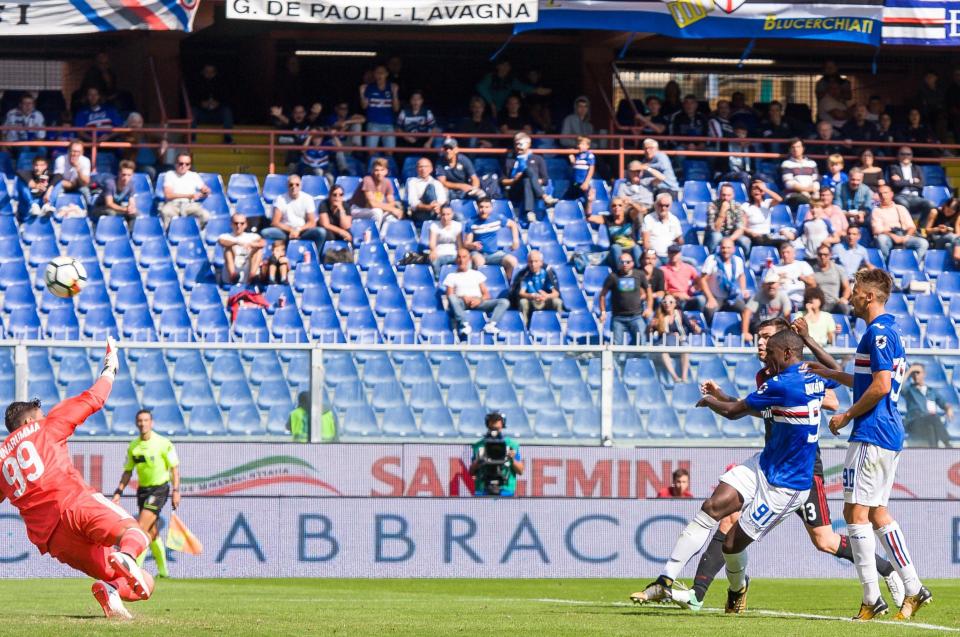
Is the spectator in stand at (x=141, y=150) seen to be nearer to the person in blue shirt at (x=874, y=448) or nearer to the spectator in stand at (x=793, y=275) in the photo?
the spectator in stand at (x=793, y=275)

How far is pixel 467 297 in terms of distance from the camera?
21.1 metres

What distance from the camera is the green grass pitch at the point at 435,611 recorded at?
9.45 meters

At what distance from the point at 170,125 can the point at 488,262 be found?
21.7ft

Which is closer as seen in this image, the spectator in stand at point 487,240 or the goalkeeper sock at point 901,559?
the goalkeeper sock at point 901,559

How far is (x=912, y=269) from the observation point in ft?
77.2

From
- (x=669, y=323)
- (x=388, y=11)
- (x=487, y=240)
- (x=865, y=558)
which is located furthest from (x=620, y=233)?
(x=865, y=558)

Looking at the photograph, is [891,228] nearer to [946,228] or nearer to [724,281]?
[946,228]

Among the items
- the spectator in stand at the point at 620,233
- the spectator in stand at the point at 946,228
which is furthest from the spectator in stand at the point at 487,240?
the spectator in stand at the point at 946,228

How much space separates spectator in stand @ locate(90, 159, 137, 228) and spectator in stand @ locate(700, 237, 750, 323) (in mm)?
7479

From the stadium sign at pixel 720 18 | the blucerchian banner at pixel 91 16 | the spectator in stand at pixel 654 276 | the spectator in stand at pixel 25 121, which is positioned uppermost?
the stadium sign at pixel 720 18

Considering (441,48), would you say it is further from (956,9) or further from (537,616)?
(537,616)

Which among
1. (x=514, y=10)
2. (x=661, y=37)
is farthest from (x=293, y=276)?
(x=661, y=37)

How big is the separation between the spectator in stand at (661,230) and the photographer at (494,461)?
201 inches

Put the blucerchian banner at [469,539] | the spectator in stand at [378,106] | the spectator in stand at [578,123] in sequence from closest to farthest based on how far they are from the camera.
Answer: the blucerchian banner at [469,539] < the spectator in stand at [378,106] < the spectator in stand at [578,123]
